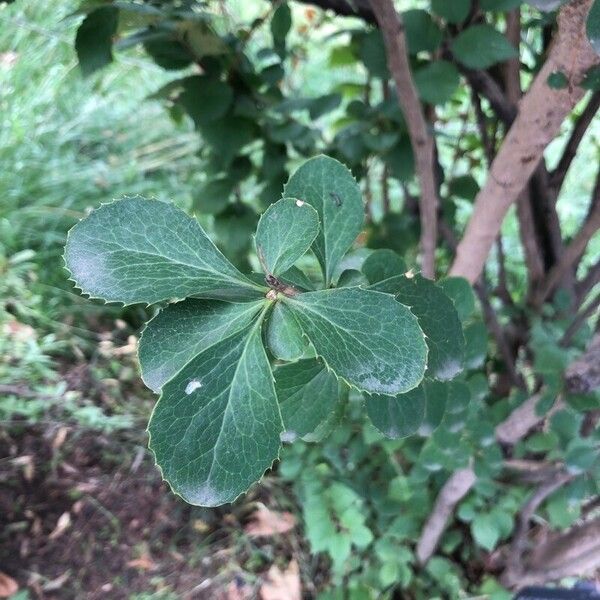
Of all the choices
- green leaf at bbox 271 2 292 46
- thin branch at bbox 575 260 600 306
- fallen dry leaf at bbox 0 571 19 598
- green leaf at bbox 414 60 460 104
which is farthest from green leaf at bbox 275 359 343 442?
fallen dry leaf at bbox 0 571 19 598

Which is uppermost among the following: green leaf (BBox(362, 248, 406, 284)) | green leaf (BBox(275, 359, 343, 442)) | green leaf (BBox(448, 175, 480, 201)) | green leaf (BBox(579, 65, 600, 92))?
green leaf (BBox(579, 65, 600, 92))

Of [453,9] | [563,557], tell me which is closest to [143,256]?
[453,9]

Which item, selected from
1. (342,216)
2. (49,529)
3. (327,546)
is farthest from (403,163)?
(49,529)

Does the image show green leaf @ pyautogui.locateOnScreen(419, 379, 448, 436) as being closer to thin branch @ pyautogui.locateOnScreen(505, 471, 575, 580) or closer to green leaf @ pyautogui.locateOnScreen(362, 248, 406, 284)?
green leaf @ pyautogui.locateOnScreen(362, 248, 406, 284)

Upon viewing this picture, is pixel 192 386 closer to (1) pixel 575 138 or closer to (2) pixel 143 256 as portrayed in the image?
(2) pixel 143 256

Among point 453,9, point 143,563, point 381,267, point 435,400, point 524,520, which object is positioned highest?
point 453,9

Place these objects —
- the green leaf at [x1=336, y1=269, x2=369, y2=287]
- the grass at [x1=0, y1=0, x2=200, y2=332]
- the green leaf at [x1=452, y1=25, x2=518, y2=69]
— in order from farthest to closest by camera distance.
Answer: the grass at [x1=0, y1=0, x2=200, y2=332]
the green leaf at [x1=452, y1=25, x2=518, y2=69]
the green leaf at [x1=336, y1=269, x2=369, y2=287]

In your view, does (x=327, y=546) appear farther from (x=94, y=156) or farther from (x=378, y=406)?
(x=94, y=156)

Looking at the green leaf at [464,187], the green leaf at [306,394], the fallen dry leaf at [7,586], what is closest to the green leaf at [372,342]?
the green leaf at [306,394]
